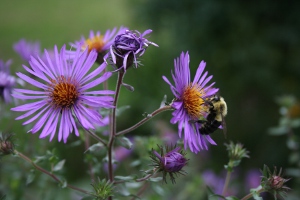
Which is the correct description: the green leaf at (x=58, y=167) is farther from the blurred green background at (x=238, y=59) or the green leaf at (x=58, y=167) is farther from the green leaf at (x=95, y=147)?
the blurred green background at (x=238, y=59)

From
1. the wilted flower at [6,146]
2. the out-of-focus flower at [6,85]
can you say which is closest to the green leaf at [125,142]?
the wilted flower at [6,146]

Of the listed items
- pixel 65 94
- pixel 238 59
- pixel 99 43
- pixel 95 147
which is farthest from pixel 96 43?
pixel 238 59

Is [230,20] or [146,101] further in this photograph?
[146,101]

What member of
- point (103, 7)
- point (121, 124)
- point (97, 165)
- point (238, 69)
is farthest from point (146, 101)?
point (103, 7)

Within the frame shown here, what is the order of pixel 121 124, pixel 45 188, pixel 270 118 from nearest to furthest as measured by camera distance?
pixel 45 188, pixel 270 118, pixel 121 124

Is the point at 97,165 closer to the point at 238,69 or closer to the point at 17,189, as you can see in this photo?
the point at 17,189

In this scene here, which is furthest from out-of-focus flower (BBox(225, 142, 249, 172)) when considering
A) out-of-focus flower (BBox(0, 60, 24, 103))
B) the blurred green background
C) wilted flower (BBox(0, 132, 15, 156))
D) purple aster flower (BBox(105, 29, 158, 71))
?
the blurred green background

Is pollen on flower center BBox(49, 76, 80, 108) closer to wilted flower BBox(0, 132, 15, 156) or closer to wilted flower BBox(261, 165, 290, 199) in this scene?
wilted flower BBox(0, 132, 15, 156)
